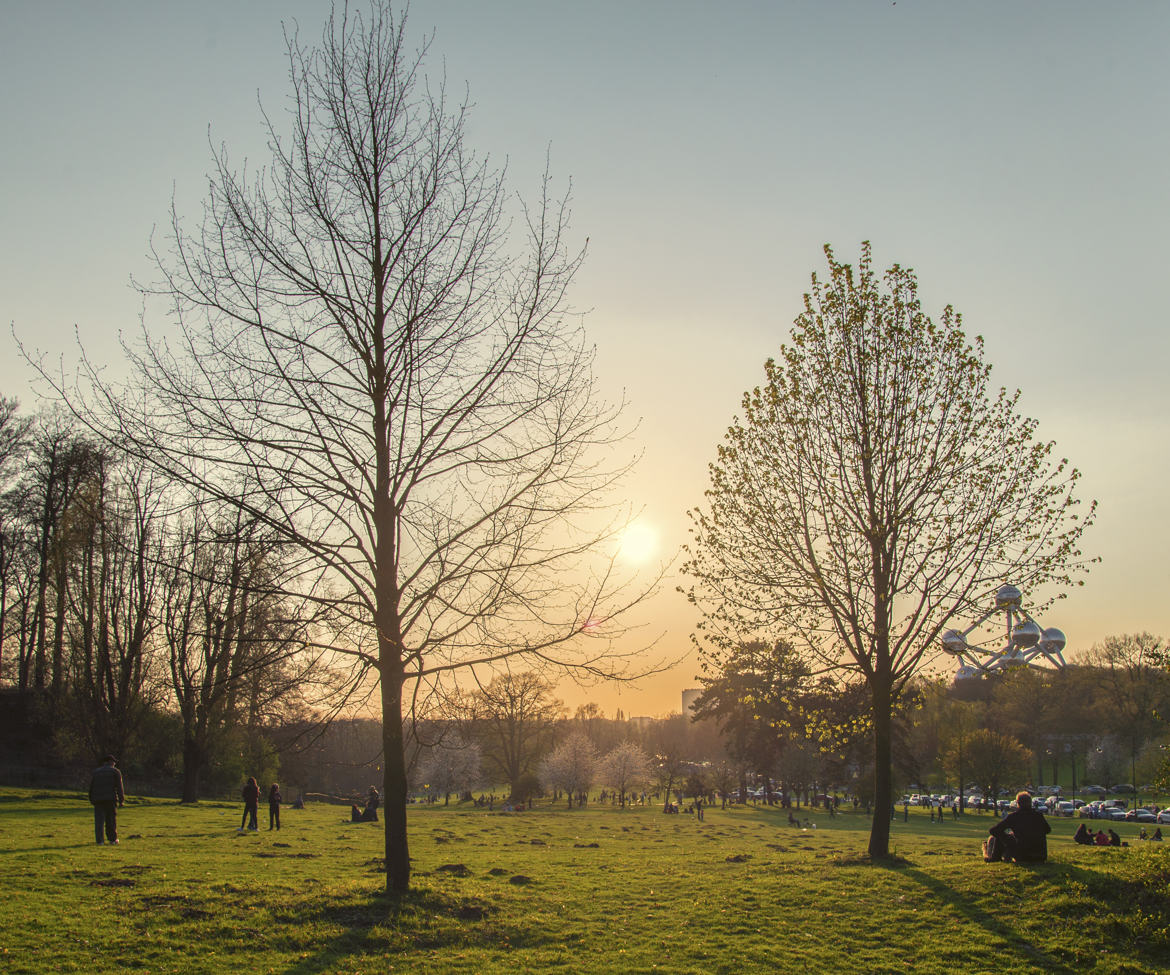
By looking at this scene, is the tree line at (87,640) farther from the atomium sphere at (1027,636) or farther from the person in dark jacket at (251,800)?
the atomium sphere at (1027,636)

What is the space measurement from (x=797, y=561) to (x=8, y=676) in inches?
2034

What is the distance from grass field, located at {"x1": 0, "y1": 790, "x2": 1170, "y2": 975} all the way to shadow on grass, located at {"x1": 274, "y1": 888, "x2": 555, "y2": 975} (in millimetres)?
35

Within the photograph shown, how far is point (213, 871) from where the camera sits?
13.3m

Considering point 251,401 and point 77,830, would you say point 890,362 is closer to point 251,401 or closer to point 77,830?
point 251,401

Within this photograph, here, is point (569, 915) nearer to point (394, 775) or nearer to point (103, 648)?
point (394, 775)

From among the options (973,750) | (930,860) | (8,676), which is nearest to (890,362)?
(930,860)

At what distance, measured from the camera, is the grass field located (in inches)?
344

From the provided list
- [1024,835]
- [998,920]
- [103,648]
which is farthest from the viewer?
[103,648]

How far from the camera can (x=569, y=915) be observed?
37.7 feet

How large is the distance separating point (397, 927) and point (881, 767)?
11.5 meters

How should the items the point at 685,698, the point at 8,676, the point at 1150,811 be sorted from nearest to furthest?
the point at 8,676 < the point at 1150,811 < the point at 685,698

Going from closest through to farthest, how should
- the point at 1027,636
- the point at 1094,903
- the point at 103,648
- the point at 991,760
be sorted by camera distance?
the point at 1094,903 < the point at 103,648 < the point at 991,760 < the point at 1027,636

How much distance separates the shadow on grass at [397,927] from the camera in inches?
346

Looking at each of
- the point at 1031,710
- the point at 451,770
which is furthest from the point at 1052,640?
the point at 451,770
